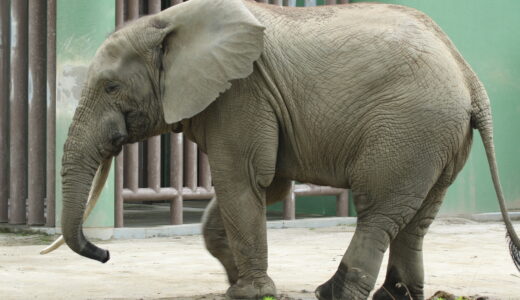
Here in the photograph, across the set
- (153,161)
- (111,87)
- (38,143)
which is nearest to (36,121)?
(38,143)

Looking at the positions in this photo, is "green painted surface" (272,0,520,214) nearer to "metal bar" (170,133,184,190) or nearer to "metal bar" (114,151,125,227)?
"metal bar" (170,133,184,190)

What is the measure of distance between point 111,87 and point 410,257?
6.87 feet

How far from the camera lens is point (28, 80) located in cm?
1025

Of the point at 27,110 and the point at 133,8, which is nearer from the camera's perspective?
the point at 133,8

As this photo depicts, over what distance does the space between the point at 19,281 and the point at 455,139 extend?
3382mm

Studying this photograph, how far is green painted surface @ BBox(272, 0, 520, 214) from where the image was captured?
12742 millimetres

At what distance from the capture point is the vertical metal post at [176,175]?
34.2 ft

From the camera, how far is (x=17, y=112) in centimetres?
1034

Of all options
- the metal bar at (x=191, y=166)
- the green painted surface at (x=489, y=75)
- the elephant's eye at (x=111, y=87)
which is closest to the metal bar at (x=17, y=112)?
the metal bar at (x=191, y=166)

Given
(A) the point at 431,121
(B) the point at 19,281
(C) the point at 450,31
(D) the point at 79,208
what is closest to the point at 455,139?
(A) the point at 431,121

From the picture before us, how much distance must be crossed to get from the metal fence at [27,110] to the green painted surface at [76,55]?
22 centimetres

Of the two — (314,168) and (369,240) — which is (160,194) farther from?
(369,240)

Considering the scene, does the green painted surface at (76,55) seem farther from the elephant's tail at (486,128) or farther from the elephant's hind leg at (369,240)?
the elephant's tail at (486,128)

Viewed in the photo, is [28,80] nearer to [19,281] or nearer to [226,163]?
[19,281]
